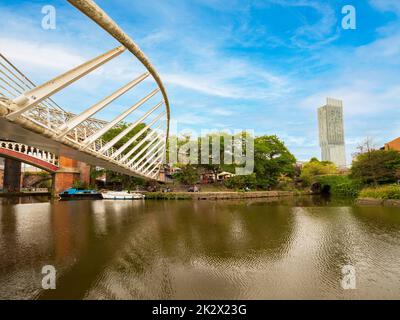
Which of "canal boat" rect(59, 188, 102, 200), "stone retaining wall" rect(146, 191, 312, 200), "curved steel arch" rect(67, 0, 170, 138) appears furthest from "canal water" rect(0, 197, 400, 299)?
"canal boat" rect(59, 188, 102, 200)

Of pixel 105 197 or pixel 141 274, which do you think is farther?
pixel 105 197

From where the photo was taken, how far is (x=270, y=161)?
43.3 meters

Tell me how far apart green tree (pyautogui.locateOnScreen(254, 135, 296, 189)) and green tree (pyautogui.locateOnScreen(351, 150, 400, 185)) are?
14.4 meters

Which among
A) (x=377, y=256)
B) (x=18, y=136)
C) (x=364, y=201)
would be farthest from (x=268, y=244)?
(x=364, y=201)

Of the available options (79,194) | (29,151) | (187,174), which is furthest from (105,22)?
(29,151)

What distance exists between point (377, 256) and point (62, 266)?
29.8 ft

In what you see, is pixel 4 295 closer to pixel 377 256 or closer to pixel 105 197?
pixel 377 256

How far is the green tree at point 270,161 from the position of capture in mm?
42062

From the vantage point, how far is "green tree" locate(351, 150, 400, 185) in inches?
1152

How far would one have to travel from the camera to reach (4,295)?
4.71m

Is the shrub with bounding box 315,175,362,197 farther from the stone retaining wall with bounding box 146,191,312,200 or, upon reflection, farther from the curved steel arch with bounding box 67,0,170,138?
the curved steel arch with bounding box 67,0,170,138

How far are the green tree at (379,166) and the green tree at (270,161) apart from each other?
47.1 ft

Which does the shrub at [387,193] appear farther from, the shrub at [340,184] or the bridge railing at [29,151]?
the bridge railing at [29,151]
